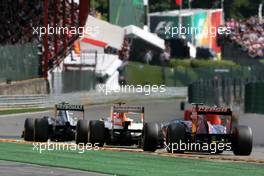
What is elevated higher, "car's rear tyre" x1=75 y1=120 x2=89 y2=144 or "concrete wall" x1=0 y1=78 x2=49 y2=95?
"car's rear tyre" x1=75 y1=120 x2=89 y2=144

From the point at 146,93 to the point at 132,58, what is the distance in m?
20.4

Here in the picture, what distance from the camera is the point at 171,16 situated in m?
94.6

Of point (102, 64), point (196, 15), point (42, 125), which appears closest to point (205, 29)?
point (196, 15)

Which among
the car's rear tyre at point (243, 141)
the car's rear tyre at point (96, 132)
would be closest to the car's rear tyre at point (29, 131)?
the car's rear tyre at point (96, 132)

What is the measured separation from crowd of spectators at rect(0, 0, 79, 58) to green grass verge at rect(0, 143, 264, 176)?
38.2 m

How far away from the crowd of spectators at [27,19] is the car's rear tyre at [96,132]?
1424 inches

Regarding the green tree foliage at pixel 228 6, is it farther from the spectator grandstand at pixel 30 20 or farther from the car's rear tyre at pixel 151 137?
the car's rear tyre at pixel 151 137

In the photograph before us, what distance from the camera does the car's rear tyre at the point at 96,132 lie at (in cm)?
2425

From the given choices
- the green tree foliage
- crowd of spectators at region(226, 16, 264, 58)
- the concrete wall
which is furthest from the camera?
the green tree foliage

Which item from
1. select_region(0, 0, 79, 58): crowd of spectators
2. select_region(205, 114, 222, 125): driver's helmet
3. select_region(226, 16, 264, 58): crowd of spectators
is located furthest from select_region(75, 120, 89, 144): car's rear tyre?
select_region(226, 16, 264, 58): crowd of spectators

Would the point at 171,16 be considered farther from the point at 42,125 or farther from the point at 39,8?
the point at 42,125

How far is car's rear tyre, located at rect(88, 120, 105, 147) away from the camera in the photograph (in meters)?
24.2

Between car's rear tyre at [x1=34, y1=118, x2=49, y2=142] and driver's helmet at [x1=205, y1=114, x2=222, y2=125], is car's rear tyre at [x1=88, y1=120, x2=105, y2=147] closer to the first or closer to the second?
car's rear tyre at [x1=34, y1=118, x2=49, y2=142]

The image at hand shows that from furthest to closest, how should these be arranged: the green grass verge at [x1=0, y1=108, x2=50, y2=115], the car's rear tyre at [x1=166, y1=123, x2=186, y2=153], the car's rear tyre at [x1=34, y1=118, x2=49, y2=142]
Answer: the green grass verge at [x1=0, y1=108, x2=50, y2=115]
the car's rear tyre at [x1=34, y1=118, x2=49, y2=142]
the car's rear tyre at [x1=166, y1=123, x2=186, y2=153]
